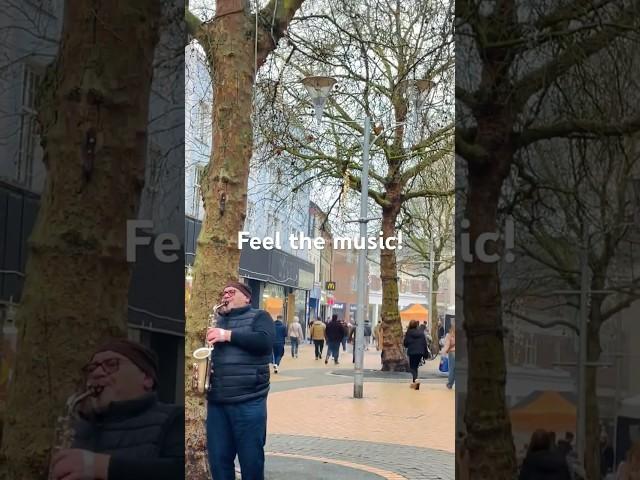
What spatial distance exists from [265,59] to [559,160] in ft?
5.69

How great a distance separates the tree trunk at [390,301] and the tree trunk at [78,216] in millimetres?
1367

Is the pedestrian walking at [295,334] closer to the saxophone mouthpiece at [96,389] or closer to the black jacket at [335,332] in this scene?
the black jacket at [335,332]

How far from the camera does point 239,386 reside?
3680mm

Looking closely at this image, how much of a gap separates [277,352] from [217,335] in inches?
14.0

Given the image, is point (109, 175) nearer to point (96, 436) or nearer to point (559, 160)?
point (96, 436)

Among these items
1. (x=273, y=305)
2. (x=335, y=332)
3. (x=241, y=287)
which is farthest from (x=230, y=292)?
(x=335, y=332)

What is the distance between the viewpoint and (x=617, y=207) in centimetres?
281

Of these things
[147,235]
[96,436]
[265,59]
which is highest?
[265,59]

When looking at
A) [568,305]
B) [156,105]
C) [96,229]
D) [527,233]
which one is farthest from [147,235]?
[568,305]

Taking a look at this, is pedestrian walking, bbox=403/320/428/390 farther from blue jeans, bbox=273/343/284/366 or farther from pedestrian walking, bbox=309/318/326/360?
blue jeans, bbox=273/343/284/366

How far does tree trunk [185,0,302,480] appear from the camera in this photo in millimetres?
3738

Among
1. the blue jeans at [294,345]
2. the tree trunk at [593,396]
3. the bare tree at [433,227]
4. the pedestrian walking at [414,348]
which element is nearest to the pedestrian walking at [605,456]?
the tree trunk at [593,396]

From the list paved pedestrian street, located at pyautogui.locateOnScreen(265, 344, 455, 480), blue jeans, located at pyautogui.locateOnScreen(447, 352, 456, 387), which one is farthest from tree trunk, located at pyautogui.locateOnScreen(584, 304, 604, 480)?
paved pedestrian street, located at pyautogui.locateOnScreen(265, 344, 455, 480)

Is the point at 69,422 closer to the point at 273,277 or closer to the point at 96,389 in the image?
the point at 96,389
